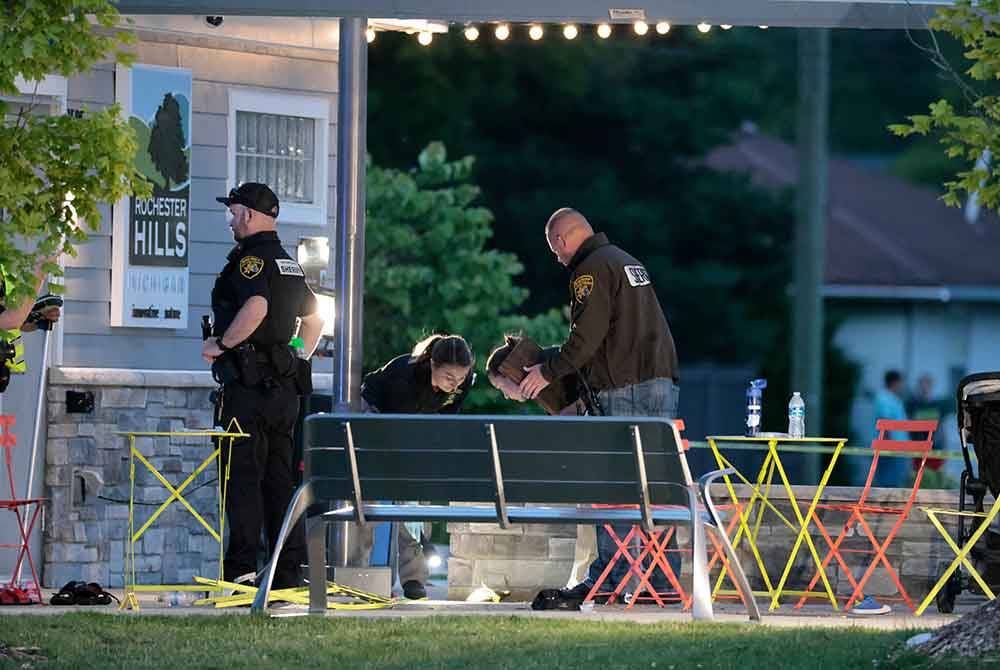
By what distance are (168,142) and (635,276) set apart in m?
3.42

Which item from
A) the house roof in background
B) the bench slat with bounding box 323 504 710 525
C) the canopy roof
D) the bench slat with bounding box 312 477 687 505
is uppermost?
the house roof in background

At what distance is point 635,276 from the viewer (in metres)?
10.9

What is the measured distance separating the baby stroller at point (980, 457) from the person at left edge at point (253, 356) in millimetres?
3218

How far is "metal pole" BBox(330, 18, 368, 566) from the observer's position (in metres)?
11.5

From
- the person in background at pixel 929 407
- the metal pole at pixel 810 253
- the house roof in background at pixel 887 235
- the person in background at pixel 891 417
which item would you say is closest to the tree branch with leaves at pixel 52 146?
the metal pole at pixel 810 253

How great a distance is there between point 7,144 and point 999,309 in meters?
39.9

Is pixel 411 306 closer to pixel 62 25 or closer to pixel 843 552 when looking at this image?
pixel 843 552

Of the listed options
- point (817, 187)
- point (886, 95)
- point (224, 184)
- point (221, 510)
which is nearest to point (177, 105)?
point (224, 184)

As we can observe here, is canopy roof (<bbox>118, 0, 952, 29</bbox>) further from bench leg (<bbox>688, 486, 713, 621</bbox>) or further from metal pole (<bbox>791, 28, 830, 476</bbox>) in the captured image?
metal pole (<bbox>791, 28, 830, 476</bbox>)

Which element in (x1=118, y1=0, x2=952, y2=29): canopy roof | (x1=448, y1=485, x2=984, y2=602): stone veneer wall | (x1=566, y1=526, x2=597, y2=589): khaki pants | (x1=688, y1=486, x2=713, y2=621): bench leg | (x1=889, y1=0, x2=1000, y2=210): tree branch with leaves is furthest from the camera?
(x1=448, y1=485, x2=984, y2=602): stone veneer wall

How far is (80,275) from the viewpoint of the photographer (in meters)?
12.7

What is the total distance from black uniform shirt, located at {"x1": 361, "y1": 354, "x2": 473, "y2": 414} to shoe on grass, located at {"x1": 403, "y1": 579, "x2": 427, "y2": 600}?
888 millimetres

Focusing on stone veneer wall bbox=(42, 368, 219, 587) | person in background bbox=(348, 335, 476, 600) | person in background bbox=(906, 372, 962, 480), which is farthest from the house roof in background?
person in background bbox=(348, 335, 476, 600)

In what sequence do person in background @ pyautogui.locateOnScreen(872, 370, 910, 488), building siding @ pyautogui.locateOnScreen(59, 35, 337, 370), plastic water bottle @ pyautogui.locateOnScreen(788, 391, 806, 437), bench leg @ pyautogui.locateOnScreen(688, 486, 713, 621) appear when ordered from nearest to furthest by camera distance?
bench leg @ pyautogui.locateOnScreen(688, 486, 713, 621) → plastic water bottle @ pyautogui.locateOnScreen(788, 391, 806, 437) → building siding @ pyautogui.locateOnScreen(59, 35, 337, 370) → person in background @ pyautogui.locateOnScreen(872, 370, 910, 488)
